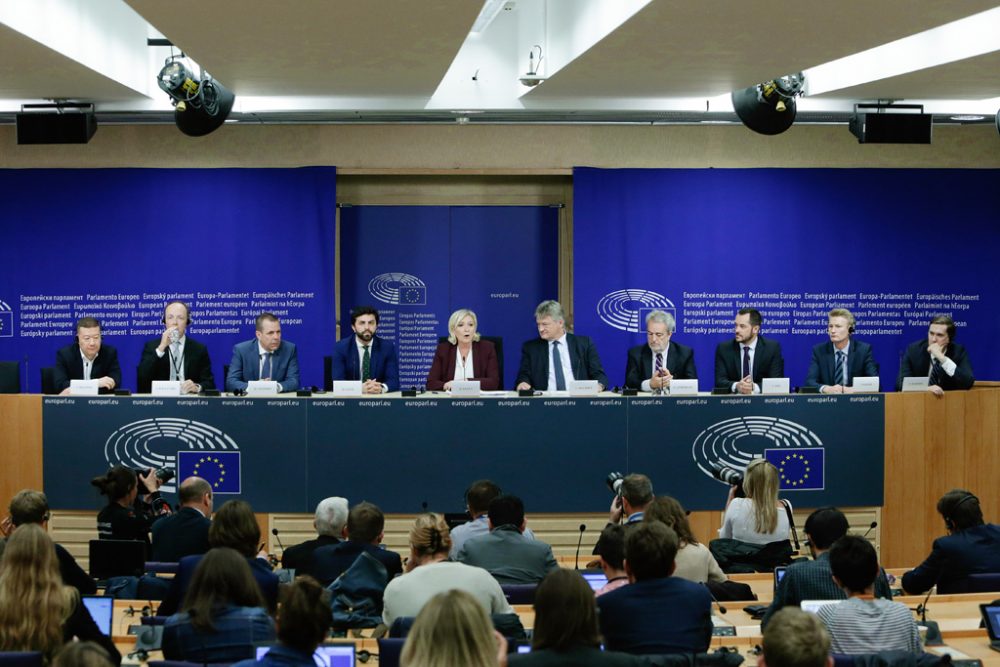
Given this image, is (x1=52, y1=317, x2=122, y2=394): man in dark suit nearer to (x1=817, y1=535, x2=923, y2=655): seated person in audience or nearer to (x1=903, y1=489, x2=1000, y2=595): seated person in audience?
(x1=903, y1=489, x2=1000, y2=595): seated person in audience

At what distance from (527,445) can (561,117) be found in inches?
140

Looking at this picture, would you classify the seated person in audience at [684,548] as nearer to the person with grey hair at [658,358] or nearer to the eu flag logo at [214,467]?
the person with grey hair at [658,358]

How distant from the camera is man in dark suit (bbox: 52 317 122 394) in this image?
27.4 ft

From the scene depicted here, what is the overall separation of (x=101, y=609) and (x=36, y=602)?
0.70m

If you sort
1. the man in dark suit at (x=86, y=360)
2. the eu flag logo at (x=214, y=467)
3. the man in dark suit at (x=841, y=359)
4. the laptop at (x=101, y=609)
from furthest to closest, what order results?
the man in dark suit at (x=841, y=359) → the man in dark suit at (x=86, y=360) → the eu flag logo at (x=214, y=467) → the laptop at (x=101, y=609)

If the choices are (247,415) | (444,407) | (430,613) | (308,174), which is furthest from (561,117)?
(430,613)

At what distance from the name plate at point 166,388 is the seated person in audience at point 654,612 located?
189 inches

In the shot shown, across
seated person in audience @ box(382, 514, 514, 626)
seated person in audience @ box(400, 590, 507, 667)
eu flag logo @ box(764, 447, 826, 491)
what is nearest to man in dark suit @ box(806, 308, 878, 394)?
eu flag logo @ box(764, 447, 826, 491)

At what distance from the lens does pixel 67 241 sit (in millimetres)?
10609

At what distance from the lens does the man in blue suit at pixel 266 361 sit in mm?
8469

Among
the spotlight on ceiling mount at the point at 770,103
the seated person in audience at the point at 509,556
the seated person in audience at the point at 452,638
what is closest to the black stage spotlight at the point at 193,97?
the spotlight on ceiling mount at the point at 770,103

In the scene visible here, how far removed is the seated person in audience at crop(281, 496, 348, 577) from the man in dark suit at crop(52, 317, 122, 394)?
3369 millimetres

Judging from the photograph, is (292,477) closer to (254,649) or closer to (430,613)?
(254,649)

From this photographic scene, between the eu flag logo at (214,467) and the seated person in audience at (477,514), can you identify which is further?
the eu flag logo at (214,467)
